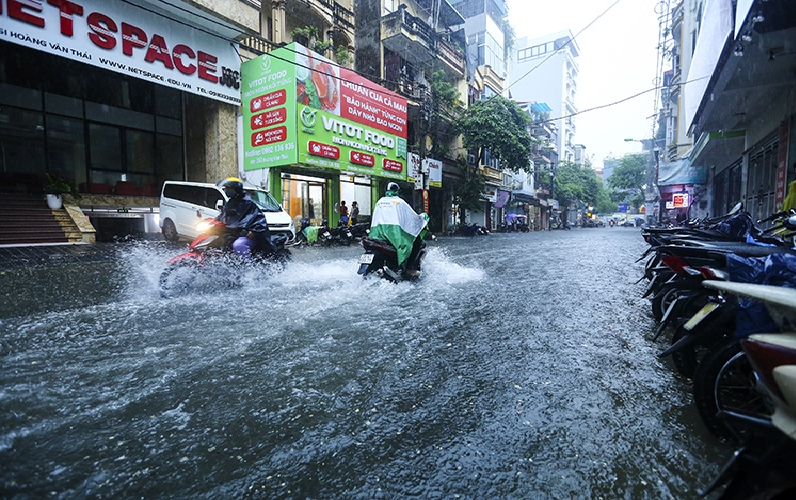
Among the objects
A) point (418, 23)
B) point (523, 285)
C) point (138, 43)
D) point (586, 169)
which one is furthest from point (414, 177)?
point (586, 169)

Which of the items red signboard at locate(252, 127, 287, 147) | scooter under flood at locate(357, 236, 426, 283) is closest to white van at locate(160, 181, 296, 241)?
red signboard at locate(252, 127, 287, 147)

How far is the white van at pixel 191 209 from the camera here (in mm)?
11633

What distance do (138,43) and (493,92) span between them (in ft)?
89.0

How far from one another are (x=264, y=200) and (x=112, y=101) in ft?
25.8

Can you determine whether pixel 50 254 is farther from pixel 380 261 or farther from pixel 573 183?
pixel 573 183

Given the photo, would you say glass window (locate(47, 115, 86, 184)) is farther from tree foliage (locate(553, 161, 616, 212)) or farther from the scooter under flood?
tree foliage (locate(553, 161, 616, 212))

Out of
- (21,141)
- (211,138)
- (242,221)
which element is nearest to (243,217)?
(242,221)

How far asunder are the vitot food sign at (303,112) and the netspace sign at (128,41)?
1.02 meters

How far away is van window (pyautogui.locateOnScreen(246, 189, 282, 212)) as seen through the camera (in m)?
12.7

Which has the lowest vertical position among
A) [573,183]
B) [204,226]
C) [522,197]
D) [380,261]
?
[380,261]

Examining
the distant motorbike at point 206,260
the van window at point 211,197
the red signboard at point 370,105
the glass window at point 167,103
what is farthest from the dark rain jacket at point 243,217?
the glass window at point 167,103

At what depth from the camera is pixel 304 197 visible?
59.0ft

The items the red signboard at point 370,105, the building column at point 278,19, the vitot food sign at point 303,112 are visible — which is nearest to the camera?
the vitot food sign at point 303,112

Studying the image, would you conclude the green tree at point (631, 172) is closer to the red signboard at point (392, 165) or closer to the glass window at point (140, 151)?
the red signboard at point (392, 165)
